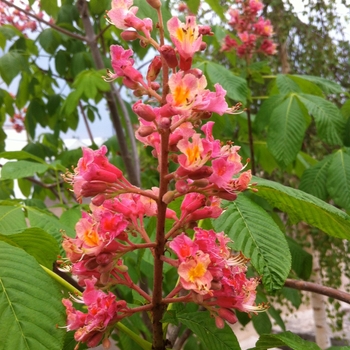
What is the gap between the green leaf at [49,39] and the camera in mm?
1604

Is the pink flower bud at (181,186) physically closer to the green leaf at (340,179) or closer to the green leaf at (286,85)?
the green leaf at (340,179)

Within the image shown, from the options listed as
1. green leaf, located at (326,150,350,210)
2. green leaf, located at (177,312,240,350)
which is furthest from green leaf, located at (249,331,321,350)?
green leaf, located at (326,150,350,210)

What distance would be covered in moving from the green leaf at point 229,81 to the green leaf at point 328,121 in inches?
7.2

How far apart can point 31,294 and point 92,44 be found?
3.77 feet

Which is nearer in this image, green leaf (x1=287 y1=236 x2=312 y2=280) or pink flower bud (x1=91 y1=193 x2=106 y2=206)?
pink flower bud (x1=91 y1=193 x2=106 y2=206)

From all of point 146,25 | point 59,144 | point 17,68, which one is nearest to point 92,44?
point 17,68

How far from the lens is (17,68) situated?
143 centimetres

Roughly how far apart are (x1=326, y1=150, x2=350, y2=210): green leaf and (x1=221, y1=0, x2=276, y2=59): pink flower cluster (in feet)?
2.26

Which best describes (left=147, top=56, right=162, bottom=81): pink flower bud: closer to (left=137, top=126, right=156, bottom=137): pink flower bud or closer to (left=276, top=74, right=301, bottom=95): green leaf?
(left=137, top=126, right=156, bottom=137): pink flower bud

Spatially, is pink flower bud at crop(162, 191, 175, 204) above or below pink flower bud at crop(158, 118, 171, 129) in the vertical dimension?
below

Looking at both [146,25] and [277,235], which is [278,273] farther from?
[146,25]

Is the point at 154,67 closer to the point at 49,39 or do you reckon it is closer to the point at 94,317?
the point at 94,317

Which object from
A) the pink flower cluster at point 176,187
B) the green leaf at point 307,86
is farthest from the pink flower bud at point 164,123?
the green leaf at point 307,86

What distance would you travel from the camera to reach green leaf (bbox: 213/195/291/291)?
1.50 feet
